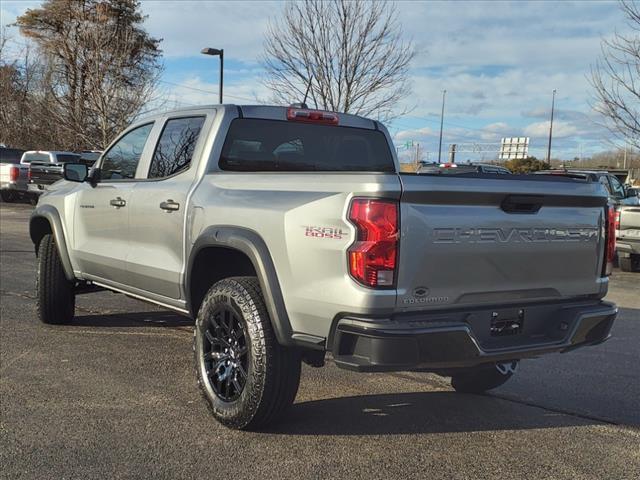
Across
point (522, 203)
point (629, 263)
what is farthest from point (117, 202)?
point (629, 263)

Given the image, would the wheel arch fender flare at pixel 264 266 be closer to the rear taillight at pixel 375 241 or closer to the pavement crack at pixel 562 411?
the rear taillight at pixel 375 241

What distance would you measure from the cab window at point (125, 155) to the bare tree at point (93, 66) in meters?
23.1

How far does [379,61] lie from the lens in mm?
20016

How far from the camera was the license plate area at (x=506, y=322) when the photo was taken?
10.9 feet

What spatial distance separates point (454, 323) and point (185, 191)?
1.99 meters

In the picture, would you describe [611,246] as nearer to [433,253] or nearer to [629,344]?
[433,253]

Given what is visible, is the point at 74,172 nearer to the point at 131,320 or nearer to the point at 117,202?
the point at 117,202

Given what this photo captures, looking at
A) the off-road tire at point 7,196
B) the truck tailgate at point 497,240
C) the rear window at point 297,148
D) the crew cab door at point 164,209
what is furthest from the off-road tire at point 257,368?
the off-road tire at point 7,196

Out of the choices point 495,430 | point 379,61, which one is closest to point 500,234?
point 495,430

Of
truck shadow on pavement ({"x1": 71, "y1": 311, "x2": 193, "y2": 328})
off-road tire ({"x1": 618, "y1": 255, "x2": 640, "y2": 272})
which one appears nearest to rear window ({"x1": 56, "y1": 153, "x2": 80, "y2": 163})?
truck shadow on pavement ({"x1": 71, "y1": 311, "x2": 193, "y2": 328})

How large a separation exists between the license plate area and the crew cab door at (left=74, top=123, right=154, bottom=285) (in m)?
2.77

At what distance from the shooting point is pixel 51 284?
19.3 ft

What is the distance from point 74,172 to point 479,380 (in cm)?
358

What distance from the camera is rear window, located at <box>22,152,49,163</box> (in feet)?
74.1
